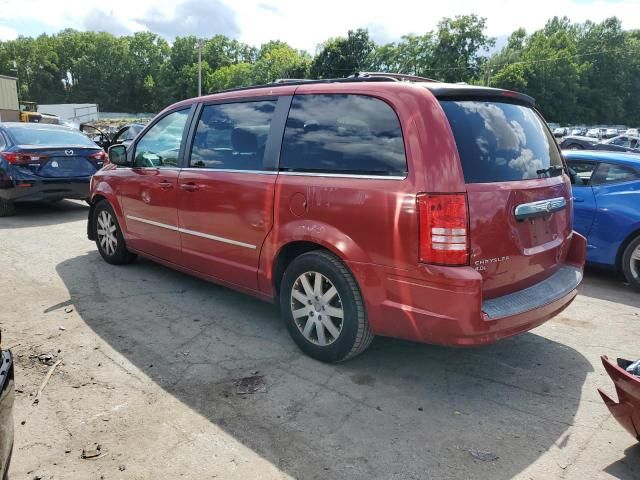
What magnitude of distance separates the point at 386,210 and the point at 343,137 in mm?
660

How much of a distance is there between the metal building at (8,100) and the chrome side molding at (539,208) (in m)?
42.5

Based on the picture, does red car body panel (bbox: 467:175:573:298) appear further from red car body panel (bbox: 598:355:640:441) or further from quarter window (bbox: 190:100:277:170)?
quarter window (bbox: 190:100:277:170)

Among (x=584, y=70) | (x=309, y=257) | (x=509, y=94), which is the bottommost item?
(x=309, y=257)

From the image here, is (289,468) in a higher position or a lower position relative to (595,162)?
lower

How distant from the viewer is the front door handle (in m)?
4.31

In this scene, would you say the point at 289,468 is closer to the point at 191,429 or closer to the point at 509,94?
the point at 191,429

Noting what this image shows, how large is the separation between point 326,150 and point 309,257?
2.41 feet

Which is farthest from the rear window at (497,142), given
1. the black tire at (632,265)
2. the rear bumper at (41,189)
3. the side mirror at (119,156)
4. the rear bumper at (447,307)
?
the rear bumper at (41,189)

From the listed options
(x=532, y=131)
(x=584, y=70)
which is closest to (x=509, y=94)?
(x=532, y=131)

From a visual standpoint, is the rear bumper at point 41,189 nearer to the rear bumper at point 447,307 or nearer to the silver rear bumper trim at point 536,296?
the rear bumper at point 447,307

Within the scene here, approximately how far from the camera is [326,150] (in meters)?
3.40

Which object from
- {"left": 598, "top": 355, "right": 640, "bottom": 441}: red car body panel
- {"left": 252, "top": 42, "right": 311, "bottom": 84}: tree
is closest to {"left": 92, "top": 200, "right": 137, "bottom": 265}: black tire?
{"left": 598, "top": 355, "right": 640, "bottom": 441}: red car body panel

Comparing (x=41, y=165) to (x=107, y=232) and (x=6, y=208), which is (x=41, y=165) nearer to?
(x=6, y=208)

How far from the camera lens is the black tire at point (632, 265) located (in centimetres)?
549
